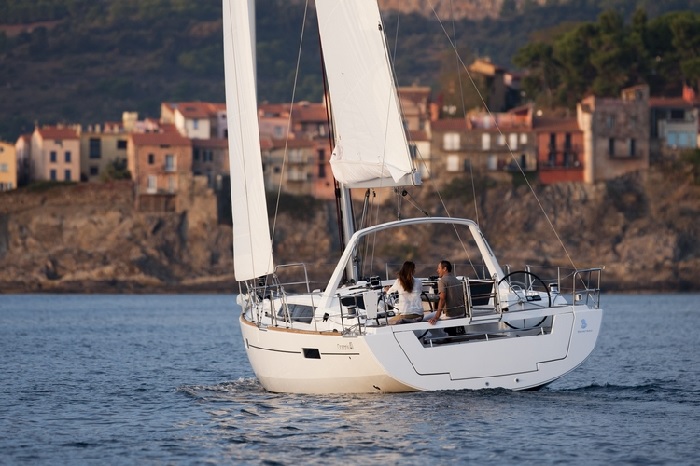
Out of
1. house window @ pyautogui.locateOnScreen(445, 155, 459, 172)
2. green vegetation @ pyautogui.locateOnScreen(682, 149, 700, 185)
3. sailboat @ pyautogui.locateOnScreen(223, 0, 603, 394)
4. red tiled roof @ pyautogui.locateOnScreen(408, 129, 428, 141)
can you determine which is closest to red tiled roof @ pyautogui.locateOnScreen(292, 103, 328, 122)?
red tiled roof @ pyautogui.locateOnScreen(408, 129, 428, 141)

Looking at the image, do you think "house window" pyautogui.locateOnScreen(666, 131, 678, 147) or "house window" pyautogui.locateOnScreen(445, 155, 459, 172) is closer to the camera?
"house window" pyautogui.locateOnScreen(445, 155, 459, 172)

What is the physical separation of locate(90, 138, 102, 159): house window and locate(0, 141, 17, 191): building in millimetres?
4969

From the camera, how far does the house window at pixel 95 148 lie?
98625 mm

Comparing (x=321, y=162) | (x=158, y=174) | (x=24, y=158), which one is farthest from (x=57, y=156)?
(x=321, y=162)

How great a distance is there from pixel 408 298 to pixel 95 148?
8239 centimetres

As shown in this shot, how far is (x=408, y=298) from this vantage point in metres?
18.6

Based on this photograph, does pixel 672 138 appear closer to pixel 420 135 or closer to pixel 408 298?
pixel 420 135

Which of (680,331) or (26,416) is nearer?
(26,416)

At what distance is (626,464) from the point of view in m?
15.2

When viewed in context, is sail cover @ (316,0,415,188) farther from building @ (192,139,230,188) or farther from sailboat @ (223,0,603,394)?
building @ (192,139,230,188)

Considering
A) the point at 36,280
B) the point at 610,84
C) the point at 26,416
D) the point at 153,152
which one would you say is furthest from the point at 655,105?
the point at 26,416

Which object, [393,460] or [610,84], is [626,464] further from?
[610,84]

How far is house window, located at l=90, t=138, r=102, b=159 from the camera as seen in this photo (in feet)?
324

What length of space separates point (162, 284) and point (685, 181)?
3243 cm
